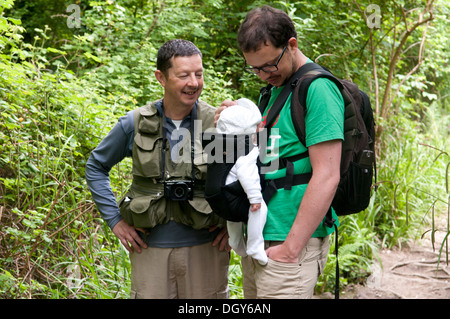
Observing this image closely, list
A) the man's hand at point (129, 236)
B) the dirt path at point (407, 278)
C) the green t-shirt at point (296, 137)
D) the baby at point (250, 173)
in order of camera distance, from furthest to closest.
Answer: the dirt path at point (407, 278) < the man's hand at point (129, 236) < the baby at point (250, 173) < the green t-shirt at point (296, 137)

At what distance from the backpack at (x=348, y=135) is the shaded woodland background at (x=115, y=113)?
5.40 ft

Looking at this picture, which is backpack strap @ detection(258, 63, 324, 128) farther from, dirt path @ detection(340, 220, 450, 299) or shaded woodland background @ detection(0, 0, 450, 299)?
dirt path @ detection(340, 220, 450, 299)

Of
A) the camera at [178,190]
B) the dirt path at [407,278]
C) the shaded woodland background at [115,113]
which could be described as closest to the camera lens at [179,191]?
the camera at [178,190]

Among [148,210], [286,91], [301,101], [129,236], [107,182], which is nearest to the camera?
[301,101]

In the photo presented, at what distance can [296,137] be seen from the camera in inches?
78.7

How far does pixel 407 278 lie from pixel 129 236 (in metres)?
3.80

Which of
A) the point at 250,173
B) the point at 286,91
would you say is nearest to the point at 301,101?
the point at 286,91

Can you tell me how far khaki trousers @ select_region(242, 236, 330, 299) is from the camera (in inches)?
80.4

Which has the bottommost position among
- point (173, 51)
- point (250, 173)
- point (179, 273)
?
point (179, 273)

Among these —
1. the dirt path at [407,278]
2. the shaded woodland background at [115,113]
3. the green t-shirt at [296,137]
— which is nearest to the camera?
the green t-shirt at [296,137]

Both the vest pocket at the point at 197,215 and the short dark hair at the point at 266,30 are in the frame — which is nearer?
the short dark hair at the point at 266,30

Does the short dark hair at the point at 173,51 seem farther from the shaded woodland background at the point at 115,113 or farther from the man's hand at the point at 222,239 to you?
the shaded woodland background at the point at 115,113

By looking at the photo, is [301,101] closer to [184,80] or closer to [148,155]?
[184,80]

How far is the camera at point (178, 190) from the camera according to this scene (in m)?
2.40
